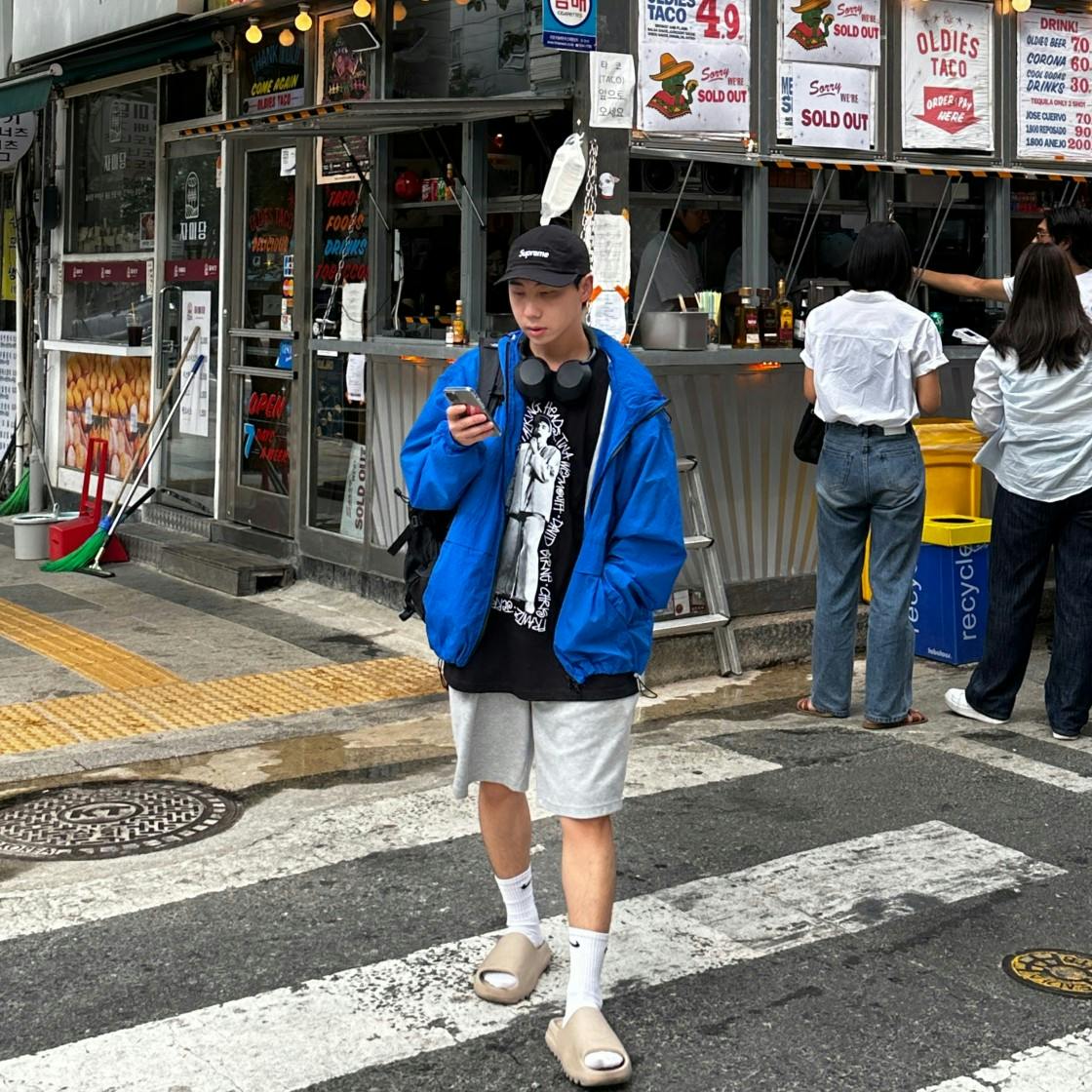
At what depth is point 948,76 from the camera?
909cm

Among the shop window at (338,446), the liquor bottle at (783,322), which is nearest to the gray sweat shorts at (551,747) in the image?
the liquor bottle at (783,322)

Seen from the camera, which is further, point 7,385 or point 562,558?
point 7,385

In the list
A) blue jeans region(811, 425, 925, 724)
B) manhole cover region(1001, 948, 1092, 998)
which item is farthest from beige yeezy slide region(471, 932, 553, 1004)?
blue jeans region(811, 425, 925, 724)

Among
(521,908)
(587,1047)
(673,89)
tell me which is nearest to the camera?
(587,1047)

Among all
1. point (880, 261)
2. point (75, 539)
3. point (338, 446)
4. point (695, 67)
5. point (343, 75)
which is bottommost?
point (75, 539)

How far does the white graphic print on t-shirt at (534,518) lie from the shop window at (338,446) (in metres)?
5.50

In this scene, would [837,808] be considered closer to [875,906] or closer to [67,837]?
[875,906]

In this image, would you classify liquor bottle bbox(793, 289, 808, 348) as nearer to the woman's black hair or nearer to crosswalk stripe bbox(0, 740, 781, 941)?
the woman's black hair

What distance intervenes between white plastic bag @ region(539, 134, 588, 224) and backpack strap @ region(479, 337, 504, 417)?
3754mm

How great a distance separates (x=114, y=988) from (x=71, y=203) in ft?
31.9

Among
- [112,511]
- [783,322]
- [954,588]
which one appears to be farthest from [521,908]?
[112,511]

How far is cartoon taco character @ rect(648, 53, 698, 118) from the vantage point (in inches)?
319

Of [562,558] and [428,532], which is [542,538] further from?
[428,532]

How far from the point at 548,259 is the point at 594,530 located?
648 millimetres
